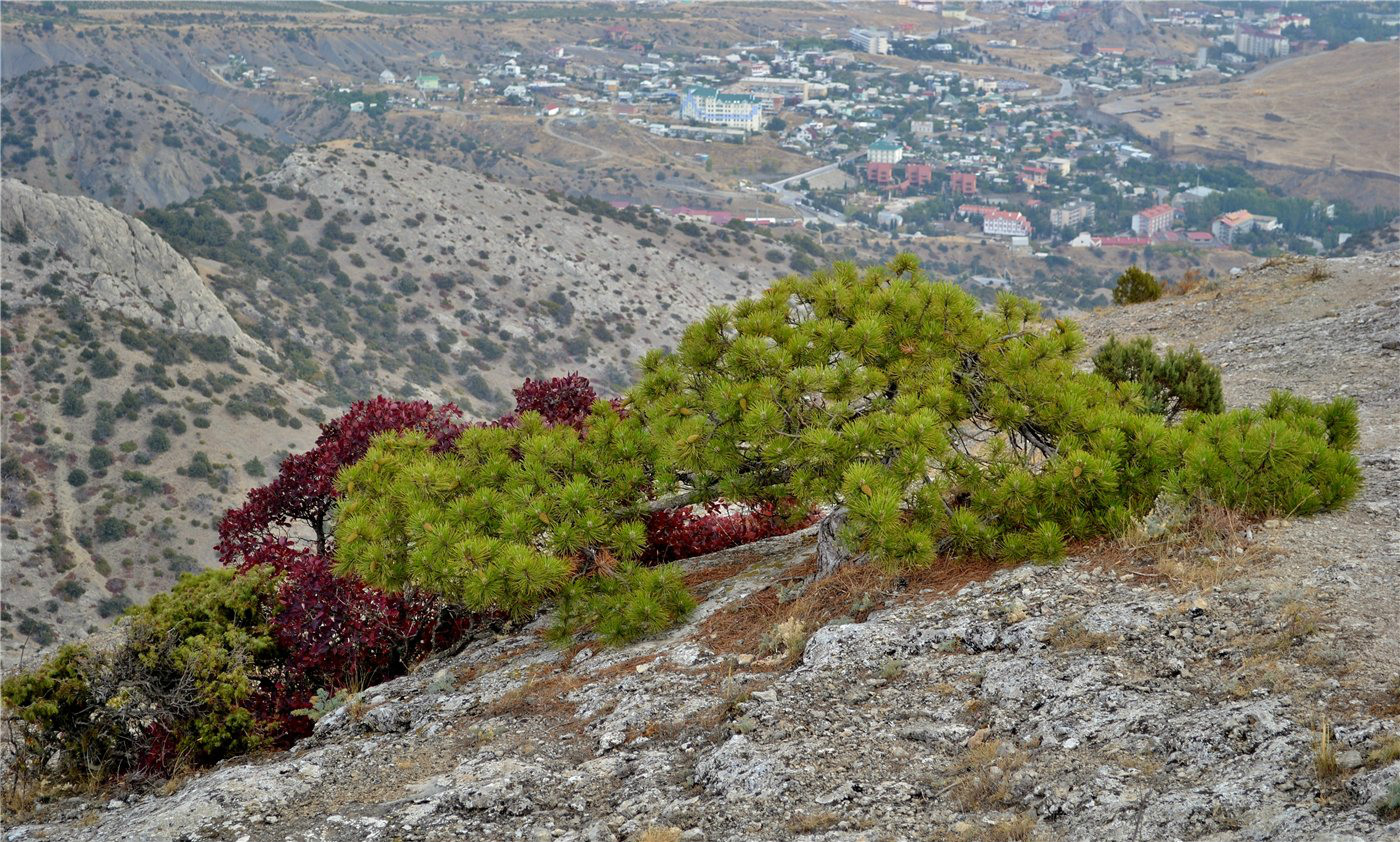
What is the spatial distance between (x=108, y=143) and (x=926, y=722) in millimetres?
100601

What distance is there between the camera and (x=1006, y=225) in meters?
110

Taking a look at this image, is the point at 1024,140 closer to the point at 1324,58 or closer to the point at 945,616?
the point at 1324,58

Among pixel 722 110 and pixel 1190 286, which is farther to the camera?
pixel 722 110

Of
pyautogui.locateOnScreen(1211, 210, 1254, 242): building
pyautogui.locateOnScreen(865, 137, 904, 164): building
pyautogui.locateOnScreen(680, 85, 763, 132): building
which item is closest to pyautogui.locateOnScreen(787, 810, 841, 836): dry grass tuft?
pyautogui.locateOnScreen(1211, 210, 1254, 242): building

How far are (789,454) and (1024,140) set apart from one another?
15153 centimetres

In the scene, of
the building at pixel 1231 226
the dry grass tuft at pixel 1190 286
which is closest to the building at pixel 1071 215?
the building at pixel 1231 226

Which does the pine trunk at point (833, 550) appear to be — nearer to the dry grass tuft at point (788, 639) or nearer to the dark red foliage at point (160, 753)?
the dry grass tuft at point (788, 639)

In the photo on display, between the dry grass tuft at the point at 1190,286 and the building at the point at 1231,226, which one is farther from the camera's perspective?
the building at the point at 1231,226

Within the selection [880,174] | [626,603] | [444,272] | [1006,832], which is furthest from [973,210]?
[1006,832]

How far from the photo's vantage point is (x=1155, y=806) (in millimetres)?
4387

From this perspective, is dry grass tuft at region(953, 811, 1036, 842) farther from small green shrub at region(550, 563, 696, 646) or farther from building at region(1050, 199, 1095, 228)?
building at region(1050, 199, 1095, 228)

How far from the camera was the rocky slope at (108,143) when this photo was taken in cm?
8938

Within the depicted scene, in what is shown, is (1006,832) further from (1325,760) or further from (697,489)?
(697,489)

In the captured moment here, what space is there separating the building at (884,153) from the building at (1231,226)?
39088 millimetres
